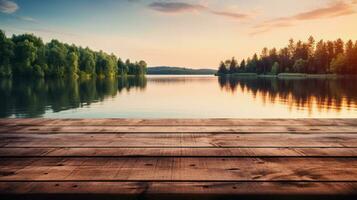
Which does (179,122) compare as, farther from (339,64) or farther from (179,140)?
(339,64)

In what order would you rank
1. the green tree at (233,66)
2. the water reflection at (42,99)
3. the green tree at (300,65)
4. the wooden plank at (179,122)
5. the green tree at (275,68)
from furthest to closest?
the green tree at (233,66), the green tree at (275,68), the green tree at (300,65), the water reflection at (42,99), the wooden plank at (179,122)

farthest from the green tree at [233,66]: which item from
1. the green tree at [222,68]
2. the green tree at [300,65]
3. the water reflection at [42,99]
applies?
the water reflection at [42,99]

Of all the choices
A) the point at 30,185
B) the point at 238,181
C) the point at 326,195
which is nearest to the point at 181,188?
the point at 238,181

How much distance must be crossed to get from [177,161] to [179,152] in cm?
24

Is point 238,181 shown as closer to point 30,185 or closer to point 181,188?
point 181,188

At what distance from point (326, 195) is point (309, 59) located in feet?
418

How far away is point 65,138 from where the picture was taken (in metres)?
2.96

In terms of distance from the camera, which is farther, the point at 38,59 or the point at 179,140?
the point at 38,59

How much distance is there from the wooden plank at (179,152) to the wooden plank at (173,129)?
2.58 ft

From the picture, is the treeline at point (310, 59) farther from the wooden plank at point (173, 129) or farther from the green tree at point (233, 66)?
the wooden plank at point (173, 129)

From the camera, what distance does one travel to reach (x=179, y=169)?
199 centimetres

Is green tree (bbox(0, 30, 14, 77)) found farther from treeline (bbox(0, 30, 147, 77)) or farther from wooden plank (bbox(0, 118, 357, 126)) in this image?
wooden plank (bbox(0, 118, 357, 126))

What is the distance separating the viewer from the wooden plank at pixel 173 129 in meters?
3.31

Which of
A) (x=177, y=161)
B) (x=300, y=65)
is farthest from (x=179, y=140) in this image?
(x=300, y=65)
